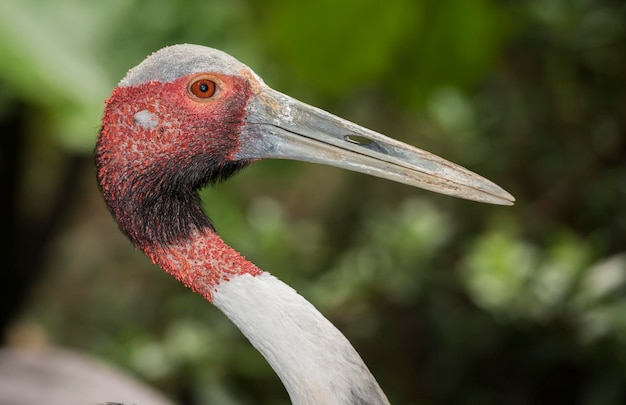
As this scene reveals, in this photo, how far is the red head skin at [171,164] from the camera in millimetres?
1594

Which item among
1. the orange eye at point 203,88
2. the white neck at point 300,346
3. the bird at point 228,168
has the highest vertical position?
the orange eye at point 203,88

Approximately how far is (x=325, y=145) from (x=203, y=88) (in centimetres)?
25

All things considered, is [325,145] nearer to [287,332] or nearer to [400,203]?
[287,332]

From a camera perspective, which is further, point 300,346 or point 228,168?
point 228,168

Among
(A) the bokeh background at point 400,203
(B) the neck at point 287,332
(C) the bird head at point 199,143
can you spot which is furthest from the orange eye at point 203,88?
(A) the bokeh background at point 400,203

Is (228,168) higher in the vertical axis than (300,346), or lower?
higher

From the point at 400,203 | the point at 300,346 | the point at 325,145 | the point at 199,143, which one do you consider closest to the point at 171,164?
the point at 199,143

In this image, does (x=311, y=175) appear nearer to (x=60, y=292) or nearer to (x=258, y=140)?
(x=60, y=292)

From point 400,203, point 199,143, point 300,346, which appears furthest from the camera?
point 400,203

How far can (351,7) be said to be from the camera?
2549 millimetres

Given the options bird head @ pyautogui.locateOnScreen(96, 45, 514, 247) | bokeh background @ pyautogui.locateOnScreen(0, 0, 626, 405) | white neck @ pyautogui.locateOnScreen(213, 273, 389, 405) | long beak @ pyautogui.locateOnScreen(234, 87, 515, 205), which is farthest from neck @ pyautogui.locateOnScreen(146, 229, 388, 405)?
bokeh background @ pyautogui.locateOnScreen(0, 0, 626, 405)

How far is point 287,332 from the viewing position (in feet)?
5.03

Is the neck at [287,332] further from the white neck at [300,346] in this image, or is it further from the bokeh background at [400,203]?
the bokeh background at [400,203]

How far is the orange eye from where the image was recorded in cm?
159
